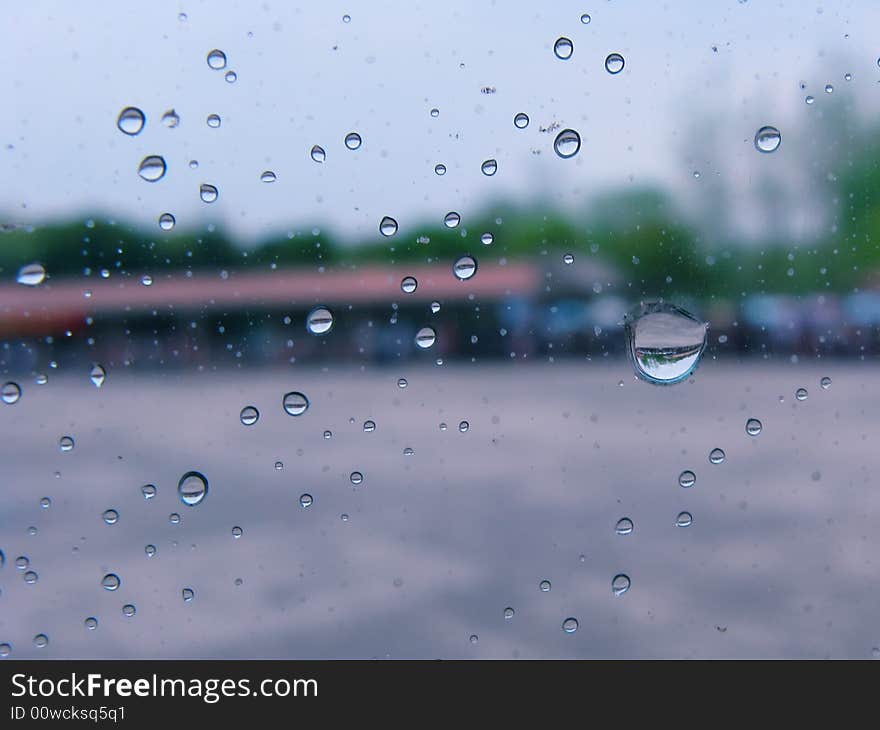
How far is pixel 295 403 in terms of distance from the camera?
3.90 feet

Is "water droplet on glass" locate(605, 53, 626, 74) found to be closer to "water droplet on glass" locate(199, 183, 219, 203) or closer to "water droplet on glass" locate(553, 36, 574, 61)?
"water droplet on glass" locate(553, 36, 574, 61)

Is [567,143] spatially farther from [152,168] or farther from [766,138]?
[152,168]

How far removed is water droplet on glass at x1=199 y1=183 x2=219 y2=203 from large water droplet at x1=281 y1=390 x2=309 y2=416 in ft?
1.01

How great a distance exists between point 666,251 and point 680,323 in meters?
0.11

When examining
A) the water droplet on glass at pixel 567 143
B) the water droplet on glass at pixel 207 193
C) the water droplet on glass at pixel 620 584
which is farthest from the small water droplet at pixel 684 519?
the water droplet on glass at pixel 207 193

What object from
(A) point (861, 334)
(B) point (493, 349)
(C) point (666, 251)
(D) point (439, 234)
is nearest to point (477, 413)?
(B) point (493, 349)

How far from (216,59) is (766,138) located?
833 mm

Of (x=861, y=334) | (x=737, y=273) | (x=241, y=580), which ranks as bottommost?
(x=241, y=580)

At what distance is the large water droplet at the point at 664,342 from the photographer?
1204mm

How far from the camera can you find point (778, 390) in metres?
1.22

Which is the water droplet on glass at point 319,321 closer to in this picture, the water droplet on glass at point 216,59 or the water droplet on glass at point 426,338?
the water droplet on glass at point 426,338

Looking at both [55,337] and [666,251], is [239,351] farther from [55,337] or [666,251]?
[666,251]

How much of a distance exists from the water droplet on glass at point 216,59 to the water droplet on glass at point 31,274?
1.27ft

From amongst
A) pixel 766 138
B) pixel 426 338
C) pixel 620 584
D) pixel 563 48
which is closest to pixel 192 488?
pixel 426 338
